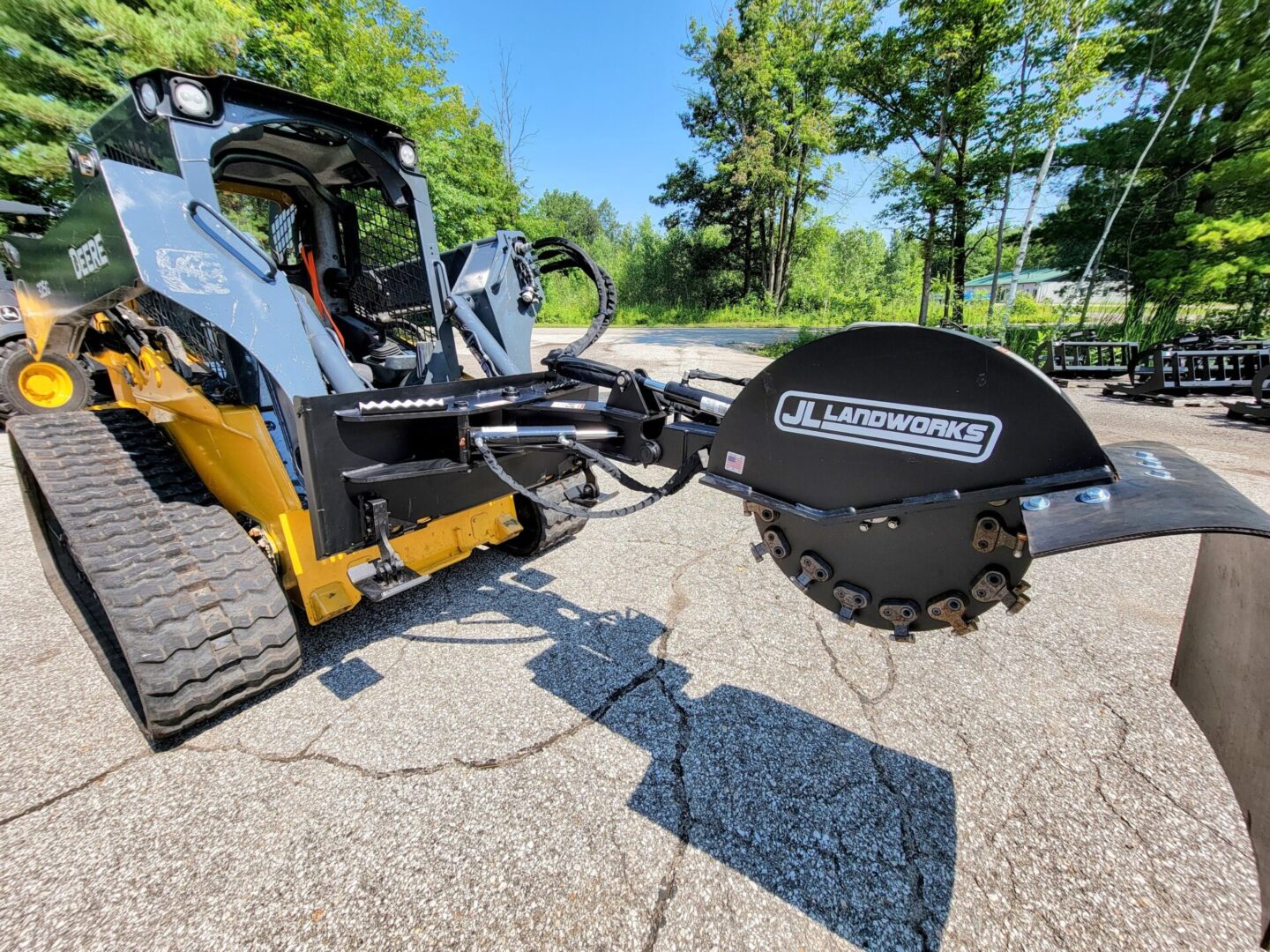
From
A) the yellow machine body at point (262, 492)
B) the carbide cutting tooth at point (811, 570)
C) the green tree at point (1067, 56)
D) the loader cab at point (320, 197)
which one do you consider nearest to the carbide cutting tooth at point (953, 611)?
the carbide cutting tooth at point (811, 570)

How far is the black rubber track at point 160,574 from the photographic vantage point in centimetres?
177

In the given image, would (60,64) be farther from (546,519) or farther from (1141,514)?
(1141,514)

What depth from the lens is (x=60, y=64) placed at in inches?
399

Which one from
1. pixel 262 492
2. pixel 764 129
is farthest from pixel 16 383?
pixel 764 129

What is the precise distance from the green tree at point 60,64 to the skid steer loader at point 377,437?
37.7ft

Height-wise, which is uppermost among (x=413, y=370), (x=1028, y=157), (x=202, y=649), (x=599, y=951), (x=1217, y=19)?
(x=1217, y=19)

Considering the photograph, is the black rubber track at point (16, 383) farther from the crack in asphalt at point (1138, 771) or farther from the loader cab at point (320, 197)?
the crack in asphalt at point (1138, 771)

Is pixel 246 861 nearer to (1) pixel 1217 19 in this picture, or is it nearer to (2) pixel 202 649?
(2) pixel 202 649

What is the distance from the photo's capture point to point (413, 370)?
123 inches

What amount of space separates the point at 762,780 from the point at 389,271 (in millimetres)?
3349

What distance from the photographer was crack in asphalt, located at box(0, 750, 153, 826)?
162cm

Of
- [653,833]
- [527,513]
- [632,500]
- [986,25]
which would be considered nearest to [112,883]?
[653,833]

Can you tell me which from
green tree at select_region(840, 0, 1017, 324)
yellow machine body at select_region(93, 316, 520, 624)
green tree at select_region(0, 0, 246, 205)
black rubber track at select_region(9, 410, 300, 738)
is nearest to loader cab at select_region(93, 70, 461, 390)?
yellow machine body at select_region(93, 316, 520, 624)

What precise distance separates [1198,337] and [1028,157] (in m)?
6.17
